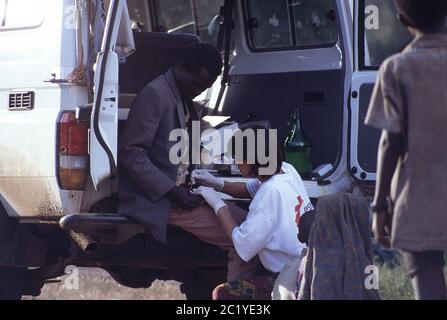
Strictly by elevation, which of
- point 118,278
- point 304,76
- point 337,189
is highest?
→ point 304,76

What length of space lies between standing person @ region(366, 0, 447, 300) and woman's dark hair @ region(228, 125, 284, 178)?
1436 millimetres

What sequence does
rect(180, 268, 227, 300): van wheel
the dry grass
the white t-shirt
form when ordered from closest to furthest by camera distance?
the white t-shirt, rect(180, 268, 227, 300): van wheel, the dry grass

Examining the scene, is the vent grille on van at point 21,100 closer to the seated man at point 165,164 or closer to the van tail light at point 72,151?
the van tail light at point 72,151

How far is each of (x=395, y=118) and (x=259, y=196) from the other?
4.86 ft

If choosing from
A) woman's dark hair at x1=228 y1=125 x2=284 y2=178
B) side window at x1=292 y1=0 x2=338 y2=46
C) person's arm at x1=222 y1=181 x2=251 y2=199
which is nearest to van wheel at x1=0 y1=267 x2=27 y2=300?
person's arm at x1=222 y1=181 x2=251 y2=199

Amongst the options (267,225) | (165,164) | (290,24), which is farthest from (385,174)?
(290,24)

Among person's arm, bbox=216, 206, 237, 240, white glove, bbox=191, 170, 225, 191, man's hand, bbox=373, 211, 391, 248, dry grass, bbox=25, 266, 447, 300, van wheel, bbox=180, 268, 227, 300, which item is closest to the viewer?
man's hand, bbox=373, 211, 391, 248

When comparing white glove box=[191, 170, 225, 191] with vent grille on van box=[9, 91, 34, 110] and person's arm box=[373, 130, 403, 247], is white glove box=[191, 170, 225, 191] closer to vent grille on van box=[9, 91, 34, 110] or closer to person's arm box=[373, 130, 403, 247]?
vent grille on van box=[9, 91, 34, 110]

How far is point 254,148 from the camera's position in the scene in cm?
554

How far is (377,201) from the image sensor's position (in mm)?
4141

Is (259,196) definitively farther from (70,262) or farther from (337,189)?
(70,262)

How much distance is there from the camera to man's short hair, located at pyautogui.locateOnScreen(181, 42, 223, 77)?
575 centimetres

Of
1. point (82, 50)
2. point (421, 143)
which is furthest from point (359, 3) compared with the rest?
point (421, 143)

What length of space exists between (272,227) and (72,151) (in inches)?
43.0
